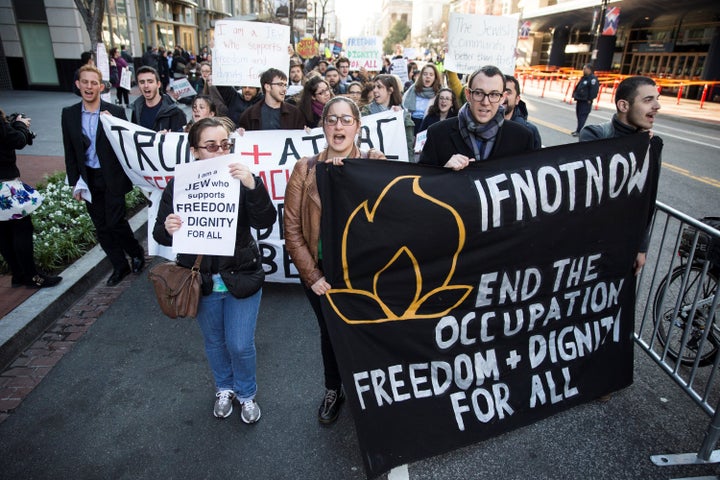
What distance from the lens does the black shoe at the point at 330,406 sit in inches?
117

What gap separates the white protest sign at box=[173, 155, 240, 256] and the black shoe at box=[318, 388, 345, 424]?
1.11 metres

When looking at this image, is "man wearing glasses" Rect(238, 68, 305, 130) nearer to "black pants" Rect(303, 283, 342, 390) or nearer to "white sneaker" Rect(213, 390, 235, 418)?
"black pants" Rect(303, 283, 342, 390)

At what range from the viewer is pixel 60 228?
18.3ft

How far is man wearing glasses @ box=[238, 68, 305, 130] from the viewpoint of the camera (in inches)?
207

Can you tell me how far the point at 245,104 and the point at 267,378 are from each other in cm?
424

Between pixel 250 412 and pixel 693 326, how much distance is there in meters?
3.04

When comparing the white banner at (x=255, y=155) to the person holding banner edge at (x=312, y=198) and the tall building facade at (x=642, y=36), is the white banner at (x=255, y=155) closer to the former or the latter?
the person holding banner edge at (x=312, y=198)

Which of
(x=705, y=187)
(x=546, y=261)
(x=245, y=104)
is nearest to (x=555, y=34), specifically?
(x=705, y=187)

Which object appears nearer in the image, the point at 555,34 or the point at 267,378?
the point at 267,378

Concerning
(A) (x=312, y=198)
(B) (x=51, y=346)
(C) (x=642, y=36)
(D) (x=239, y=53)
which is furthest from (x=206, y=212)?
(C) (x=642, y=36)

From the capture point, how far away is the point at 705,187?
854cm

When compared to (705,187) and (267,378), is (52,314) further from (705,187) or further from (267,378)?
(705,187)

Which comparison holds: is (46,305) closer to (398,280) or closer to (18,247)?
(18,247)

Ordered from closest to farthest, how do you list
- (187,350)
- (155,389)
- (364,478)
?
(364,478), (155,389), (187,350)
